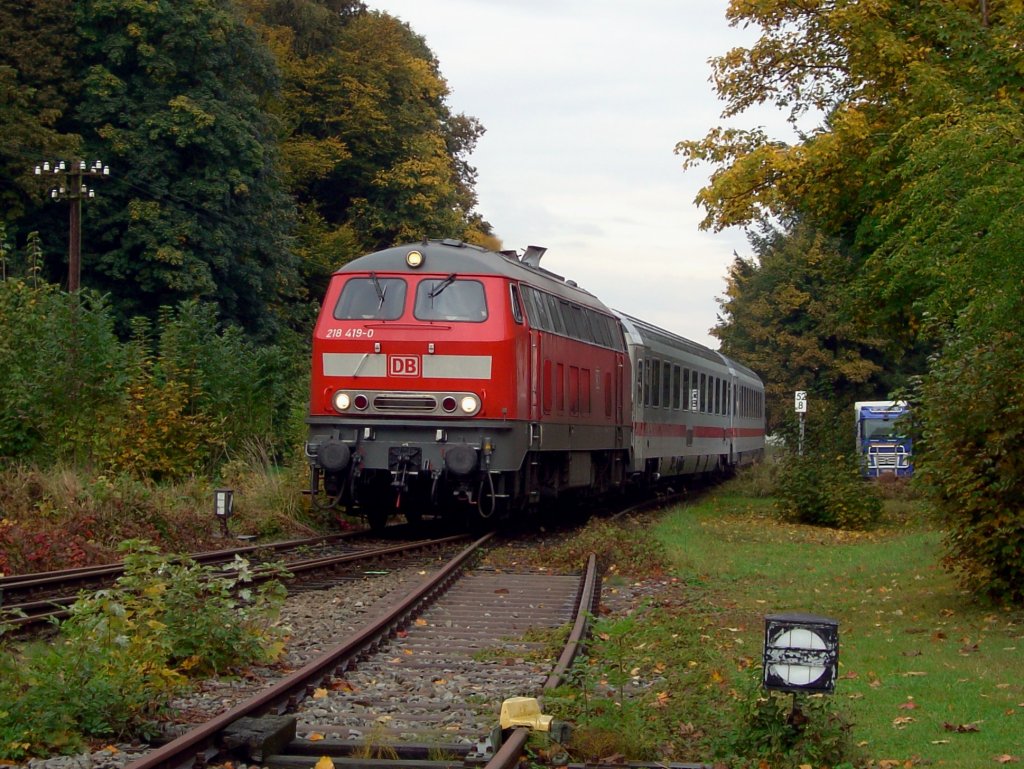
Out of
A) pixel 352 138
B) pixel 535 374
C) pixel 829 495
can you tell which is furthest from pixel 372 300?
pixel 352 138

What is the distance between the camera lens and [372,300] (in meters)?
17.5

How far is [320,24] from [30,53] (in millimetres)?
17444

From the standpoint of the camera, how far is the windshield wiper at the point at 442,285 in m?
17.3

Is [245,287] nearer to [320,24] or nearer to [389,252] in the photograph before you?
[320,24]

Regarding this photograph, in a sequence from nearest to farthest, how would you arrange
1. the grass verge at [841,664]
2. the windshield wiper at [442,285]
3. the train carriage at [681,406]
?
1. the grass verge at [841,664]
2. the windshield wiper at [442,285]
3. the train carriage at [681,406]

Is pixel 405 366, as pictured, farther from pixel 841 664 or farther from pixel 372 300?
pixel 841 664

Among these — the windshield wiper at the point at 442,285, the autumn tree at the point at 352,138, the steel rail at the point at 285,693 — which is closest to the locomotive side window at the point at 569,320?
the windshield wiper at the point at 442,285

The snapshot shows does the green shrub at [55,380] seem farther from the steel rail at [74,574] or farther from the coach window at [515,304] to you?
the coach window at [515,304]

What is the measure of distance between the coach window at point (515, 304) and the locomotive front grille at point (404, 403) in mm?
1533

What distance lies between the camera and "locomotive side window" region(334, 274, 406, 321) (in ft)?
57.0

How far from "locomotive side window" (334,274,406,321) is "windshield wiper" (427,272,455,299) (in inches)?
14.1

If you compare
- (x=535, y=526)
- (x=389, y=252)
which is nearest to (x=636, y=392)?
(x=535, y=526)

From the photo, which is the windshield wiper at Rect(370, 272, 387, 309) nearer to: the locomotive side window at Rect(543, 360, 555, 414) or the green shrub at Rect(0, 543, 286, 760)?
the locomotive side window at Rect(543, 360, 555, 414)

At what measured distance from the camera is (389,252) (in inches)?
707
